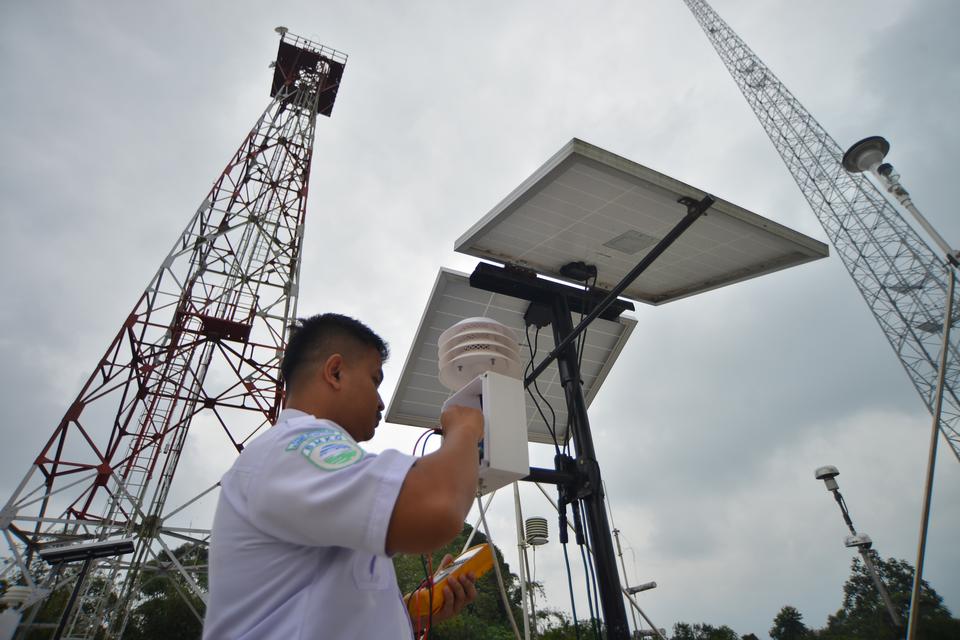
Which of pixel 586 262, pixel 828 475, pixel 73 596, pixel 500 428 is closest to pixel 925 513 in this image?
pixel 500 428

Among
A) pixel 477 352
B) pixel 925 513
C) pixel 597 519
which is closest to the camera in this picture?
pixel 477 352

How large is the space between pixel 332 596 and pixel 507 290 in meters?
2.78

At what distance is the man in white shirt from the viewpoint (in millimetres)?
978

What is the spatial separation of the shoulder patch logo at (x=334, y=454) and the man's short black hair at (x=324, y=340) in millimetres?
555

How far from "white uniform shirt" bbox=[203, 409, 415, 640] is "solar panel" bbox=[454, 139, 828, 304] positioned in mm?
2369

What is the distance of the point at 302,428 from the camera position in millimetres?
1177

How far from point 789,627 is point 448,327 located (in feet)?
213

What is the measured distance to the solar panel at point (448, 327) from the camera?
4363mm

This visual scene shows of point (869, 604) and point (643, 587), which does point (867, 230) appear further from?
point (869, 604)

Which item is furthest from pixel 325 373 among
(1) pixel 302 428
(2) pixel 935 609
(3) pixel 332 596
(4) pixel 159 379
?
(2) pixel 935 609

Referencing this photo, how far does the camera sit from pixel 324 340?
5.45 feet

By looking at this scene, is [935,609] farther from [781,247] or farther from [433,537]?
[433,537]

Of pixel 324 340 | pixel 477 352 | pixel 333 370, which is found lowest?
pixel 333 370

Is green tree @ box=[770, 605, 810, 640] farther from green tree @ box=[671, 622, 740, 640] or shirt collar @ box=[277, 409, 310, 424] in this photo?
shirt collar @ box=[277, 409, 310, 424]
